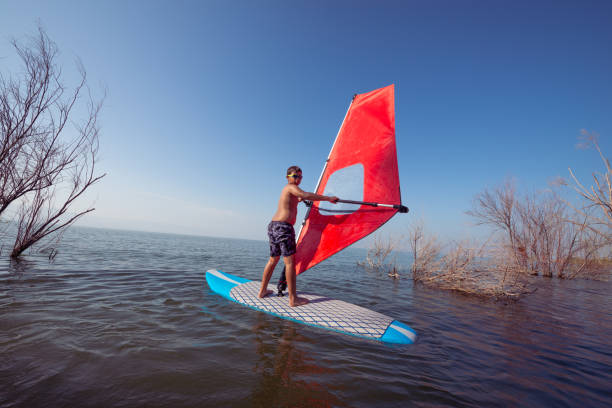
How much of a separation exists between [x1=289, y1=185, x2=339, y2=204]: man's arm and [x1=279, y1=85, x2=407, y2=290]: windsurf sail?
1.37ft

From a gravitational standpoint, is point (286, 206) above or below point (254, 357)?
above

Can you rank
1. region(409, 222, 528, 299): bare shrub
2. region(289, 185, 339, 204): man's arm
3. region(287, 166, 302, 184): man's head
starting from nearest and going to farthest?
region(289, 185, 339, 204): man's arm < region(287, 166, 302, 184): man's head < region(409, 222, 528, 299): bare shrub

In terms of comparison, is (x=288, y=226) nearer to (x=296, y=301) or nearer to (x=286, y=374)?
(x=296, y=301)

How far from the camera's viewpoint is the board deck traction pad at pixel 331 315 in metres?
3.41

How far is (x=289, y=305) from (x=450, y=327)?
287 centimetres

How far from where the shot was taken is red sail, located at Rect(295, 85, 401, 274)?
4.20m

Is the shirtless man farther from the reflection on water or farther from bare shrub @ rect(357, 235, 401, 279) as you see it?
bare shrub @ rect(357, 235, 401, 279)

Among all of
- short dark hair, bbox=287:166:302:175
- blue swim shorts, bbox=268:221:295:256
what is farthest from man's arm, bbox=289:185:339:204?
blue swim shorts, bbox=268:221:295:256

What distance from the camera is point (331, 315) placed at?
389 centimetres

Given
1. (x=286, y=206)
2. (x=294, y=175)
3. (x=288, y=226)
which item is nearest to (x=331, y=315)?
(x=288, y=226)

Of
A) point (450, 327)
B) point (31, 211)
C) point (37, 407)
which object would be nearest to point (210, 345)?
point (37, 407)

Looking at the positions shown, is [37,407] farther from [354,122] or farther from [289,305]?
[354,122]

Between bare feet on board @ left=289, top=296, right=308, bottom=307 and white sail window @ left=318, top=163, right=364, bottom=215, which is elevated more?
white sail window @ left=318, top=163, right=364, bottom=215

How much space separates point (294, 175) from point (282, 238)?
1112 millimetres
